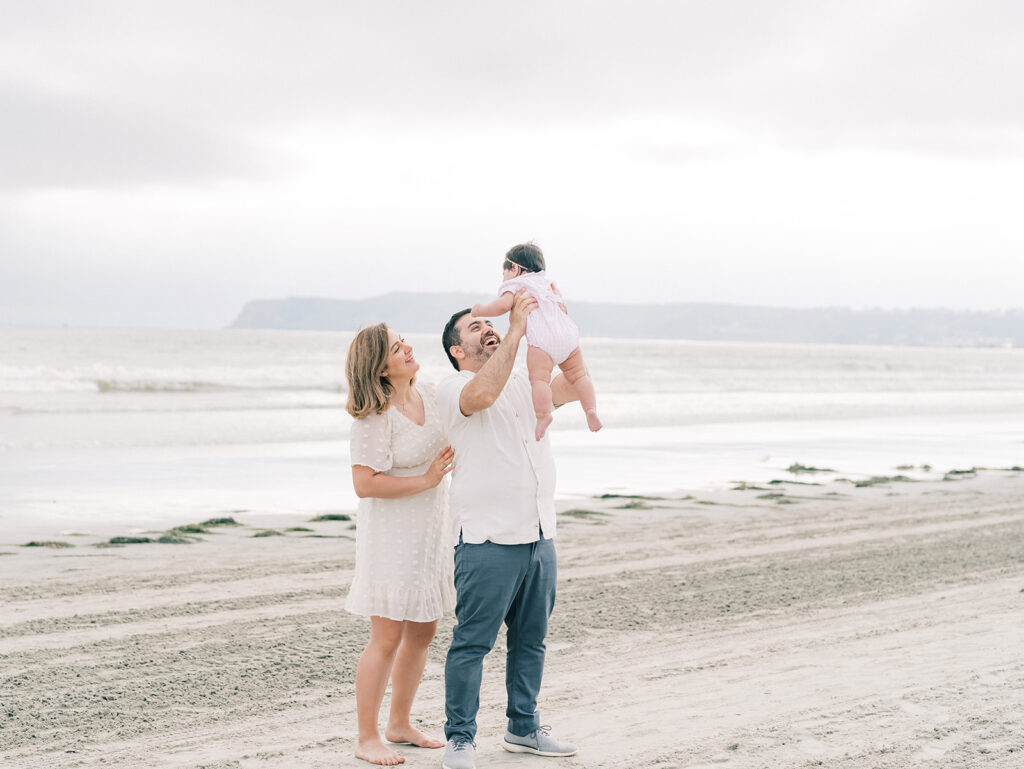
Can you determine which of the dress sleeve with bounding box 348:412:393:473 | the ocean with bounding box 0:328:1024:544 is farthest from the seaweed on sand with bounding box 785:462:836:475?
the dress sleeve with bounding box 348:412:393:473

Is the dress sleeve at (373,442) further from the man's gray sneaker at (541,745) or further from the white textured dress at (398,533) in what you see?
the man's gray sneaker at (541,745)

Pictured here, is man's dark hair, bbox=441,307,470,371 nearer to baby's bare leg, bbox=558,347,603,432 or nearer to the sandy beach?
baby's bare leg, bbox=558,347,603,432

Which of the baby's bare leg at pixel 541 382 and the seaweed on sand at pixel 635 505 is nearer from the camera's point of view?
the baby's bare leg at pixel 541 382

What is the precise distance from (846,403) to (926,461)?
65.9ft

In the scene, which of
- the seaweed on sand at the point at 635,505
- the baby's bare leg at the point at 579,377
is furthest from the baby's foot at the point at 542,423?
the seaweed on sand at the point at 635,505

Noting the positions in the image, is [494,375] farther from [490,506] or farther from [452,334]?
[490,506]

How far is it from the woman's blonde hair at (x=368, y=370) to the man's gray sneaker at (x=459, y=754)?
126 centimetres

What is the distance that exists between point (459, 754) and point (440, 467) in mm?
1060

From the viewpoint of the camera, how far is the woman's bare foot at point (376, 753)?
13.0 feet

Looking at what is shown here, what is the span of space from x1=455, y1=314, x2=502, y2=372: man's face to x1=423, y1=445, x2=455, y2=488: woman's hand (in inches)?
12.6

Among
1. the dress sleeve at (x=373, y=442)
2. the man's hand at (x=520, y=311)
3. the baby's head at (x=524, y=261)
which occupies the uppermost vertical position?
the baby's head at (x=524, y=261)

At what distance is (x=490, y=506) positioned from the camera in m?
3.71

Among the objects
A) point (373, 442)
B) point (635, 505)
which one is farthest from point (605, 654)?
point (635, 505)

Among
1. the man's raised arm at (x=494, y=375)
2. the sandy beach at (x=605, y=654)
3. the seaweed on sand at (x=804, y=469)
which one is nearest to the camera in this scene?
the man's raised arm at (x=494, y=375)
